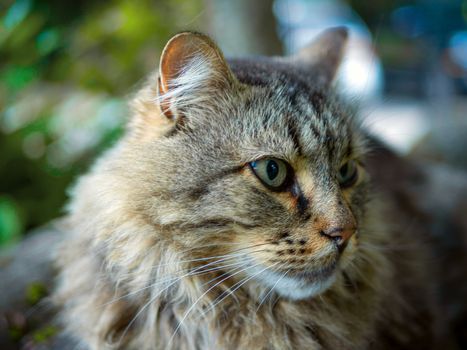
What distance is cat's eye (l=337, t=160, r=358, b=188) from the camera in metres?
1.33

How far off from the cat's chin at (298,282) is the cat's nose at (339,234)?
0.26ft

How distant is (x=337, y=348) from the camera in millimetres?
1326

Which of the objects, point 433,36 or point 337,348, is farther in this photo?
point 433,36

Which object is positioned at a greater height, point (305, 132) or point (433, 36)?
point (305, 132)

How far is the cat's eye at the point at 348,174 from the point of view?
1.33 meters

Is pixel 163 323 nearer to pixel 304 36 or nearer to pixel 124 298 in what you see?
pixel 124 298

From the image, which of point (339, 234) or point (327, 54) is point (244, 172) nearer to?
point (339, 234)

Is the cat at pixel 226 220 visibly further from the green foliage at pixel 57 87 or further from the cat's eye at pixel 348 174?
the green foliage at pixel 57 87

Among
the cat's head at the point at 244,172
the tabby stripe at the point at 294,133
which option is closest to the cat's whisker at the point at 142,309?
the cat's head at the point at 244,172

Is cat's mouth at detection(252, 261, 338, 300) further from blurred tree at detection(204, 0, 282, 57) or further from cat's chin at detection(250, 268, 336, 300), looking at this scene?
blurred tree at detection(204, 0, 282, 57)

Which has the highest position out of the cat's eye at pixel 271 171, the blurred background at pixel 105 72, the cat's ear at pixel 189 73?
the cat's ear at pixel 189 73

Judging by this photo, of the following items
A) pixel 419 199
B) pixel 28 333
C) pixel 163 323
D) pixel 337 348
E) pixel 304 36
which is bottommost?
pixel 304 36

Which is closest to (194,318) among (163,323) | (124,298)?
(163,323)

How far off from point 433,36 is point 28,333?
396 centimetres
